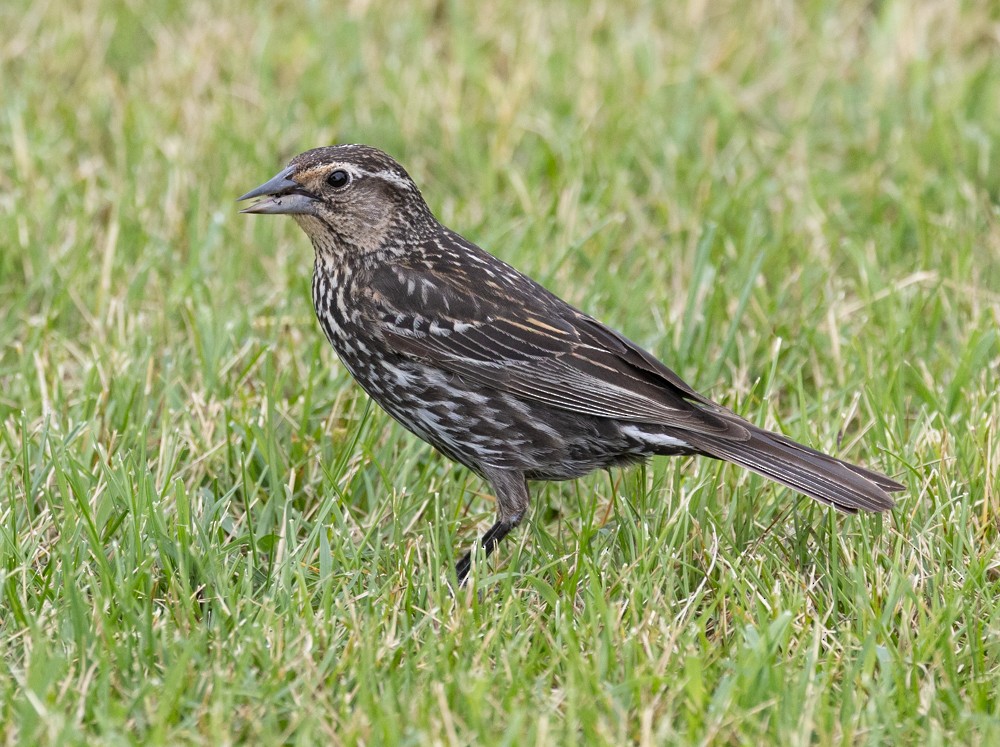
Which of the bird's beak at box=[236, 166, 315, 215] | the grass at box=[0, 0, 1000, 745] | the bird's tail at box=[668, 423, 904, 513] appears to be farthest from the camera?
the bird's beak at box=[236, 166, 315, 215]

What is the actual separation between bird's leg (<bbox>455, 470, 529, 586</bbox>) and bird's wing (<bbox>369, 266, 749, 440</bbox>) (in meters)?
0.27

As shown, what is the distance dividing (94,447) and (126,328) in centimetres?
125

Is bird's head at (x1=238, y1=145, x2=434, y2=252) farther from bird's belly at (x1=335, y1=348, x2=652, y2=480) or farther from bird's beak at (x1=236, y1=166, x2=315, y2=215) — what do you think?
bird's belly at (x1=335, y1=348, x2=652, y2=480)

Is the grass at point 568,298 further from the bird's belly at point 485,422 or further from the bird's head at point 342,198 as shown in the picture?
the bird's head at point 342,198

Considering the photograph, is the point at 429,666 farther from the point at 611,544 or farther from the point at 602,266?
the point at 602,266

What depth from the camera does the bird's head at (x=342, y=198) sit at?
5.22 m

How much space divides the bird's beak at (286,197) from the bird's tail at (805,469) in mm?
1533

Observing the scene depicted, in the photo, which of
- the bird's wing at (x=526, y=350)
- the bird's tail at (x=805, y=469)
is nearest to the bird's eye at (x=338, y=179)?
the bird's wing at (x=526, y=350)

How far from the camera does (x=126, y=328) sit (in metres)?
6.15

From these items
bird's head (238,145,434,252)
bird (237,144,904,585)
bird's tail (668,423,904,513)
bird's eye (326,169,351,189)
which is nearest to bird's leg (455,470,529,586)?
bird (237,144,904,585)

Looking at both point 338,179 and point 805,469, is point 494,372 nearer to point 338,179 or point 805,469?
point 338,179

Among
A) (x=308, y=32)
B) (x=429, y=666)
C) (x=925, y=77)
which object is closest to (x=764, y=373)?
(x=429, y=666)

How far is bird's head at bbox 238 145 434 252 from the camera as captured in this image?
5223 mm

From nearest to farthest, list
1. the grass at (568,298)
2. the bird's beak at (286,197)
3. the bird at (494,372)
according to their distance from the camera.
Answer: the grass at (568,298)
the bird at (494,372)
the bird's beak at (286,197)
